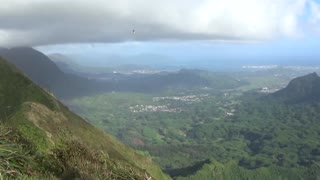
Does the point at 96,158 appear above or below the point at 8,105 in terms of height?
above

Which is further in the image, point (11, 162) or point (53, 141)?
point (53, 141)

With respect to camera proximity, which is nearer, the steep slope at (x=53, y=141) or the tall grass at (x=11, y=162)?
the tall grass at (x=11, y=162)

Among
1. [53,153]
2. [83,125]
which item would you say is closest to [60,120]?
[83,125]

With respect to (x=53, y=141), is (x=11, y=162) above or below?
above

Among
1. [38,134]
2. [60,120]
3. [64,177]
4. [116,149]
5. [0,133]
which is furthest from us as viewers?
[116,149]

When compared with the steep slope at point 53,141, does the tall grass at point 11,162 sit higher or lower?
higher

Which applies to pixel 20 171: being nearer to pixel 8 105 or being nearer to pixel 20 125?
pixel 20 125

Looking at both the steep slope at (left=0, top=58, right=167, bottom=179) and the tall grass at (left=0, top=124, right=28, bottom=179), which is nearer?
the tall grass at (left=0, top=124, right=28, bottom=179)

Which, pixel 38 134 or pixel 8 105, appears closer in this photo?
pixel 38 134
